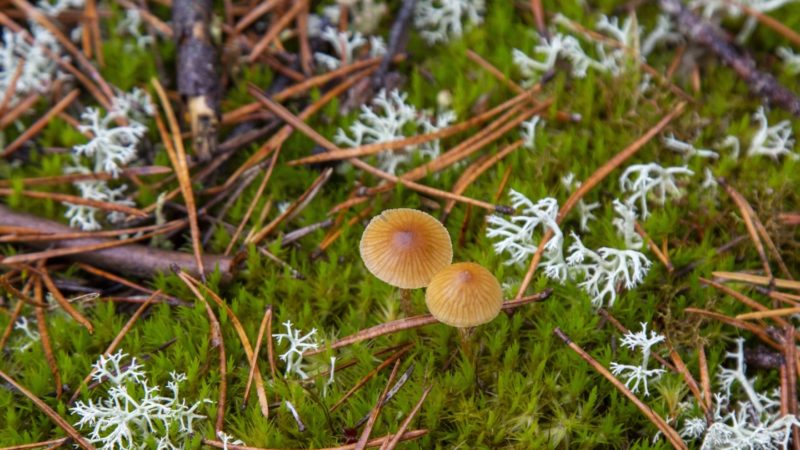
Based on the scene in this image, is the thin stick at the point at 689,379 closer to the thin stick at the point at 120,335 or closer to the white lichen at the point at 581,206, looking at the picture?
the white lichen at the point at 581,206

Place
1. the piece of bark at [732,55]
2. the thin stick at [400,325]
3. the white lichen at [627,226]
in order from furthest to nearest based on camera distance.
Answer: the piece of bark at [732,55] < the white lichen at [627,226] < the thin stick at [400,325]

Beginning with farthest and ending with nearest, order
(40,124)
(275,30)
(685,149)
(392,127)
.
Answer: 1. (275,30)
2. (40,124)
3. (392,127)
4. (685,149)

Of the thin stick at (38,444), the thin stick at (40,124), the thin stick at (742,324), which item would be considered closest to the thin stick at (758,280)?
the thin stick at (742,324)

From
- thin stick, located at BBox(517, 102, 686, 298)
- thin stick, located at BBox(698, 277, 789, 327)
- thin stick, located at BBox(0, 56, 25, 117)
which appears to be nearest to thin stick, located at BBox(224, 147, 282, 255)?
thin stick, located at BBox(517, 102, 686, 298)

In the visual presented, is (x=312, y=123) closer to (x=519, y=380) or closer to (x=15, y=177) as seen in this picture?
(x=15, y=177)

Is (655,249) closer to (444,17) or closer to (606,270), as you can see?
(606,270)

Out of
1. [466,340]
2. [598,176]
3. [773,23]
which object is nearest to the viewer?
[466,340]

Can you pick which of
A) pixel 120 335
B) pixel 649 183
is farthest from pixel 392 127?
pixel 120 335

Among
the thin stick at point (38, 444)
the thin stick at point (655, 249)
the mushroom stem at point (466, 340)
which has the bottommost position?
the thin stick at point (38, 444)
